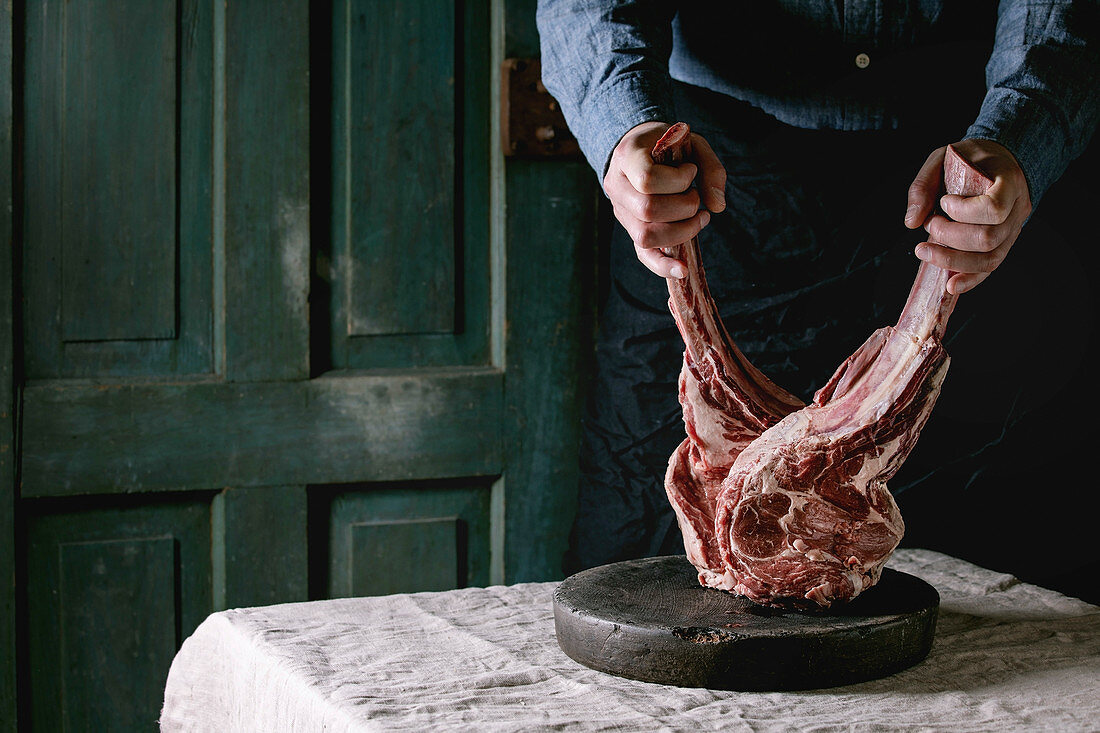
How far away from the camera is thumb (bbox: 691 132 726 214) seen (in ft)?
4.35

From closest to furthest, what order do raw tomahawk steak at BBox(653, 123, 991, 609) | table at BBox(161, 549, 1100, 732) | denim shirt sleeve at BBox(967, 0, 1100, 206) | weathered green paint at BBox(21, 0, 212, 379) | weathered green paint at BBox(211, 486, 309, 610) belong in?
table at BBox(161, 549, 1100, 732)
raw tomahawk steak at BBox(653, 123, 991, 609)
denim shirt sleeve at BBox(967, 0, 1100, 206)
weathered green paint at BBox(21, 0, 212, 379)
weathered green paint at BBox(211, 486, 309, 610)

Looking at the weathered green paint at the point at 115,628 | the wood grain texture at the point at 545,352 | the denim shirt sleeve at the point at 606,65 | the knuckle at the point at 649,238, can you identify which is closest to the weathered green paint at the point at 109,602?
the weathered green paint at the point at 115,628

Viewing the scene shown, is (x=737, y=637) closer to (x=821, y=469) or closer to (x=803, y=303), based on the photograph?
(x=821, y=469)

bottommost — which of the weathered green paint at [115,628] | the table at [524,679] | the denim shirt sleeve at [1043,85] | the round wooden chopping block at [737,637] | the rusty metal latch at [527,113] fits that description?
the weathered green paint at [115,628]

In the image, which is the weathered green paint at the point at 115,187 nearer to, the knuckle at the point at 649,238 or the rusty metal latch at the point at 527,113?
the rusty metal latch at the point at 527,113

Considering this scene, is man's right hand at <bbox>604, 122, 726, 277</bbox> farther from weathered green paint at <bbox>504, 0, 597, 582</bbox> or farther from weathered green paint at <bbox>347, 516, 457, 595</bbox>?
weathered green paint at <bbox>347, 516, 457, 595</bbox>

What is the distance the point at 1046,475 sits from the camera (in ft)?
6.55

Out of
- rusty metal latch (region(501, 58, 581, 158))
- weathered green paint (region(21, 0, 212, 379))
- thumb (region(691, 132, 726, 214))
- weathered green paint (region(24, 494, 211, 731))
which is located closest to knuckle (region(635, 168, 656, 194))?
thumb (region(691, 132, 726, 214))

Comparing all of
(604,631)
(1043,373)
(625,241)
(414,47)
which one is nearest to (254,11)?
(414,47)

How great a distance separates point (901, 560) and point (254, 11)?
1.58 meters

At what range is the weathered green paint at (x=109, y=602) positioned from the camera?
204cm

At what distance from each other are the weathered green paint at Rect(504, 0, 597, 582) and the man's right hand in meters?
0.89

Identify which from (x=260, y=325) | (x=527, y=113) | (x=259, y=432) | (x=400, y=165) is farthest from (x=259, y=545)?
(x=527, y=113)

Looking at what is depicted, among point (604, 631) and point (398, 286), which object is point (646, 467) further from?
point (604, 631)
